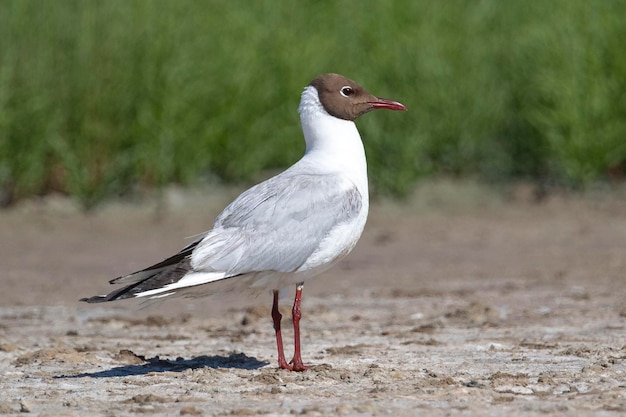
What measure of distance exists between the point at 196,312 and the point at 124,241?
271 centimetres

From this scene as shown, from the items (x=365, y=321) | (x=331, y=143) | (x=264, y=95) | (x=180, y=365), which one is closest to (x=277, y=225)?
(x=331, y=143)

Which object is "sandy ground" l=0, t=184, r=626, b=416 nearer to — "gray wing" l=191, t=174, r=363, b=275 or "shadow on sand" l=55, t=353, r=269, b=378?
"shadow on sand" l=55, t=353, r=269, b=378

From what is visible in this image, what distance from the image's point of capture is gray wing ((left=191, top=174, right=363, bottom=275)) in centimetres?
553

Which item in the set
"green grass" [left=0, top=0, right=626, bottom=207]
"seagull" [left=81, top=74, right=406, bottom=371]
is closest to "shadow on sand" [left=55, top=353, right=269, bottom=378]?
"seagull" [left=81, top=74, right=406, bottom=371]

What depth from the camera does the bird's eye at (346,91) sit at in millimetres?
6217

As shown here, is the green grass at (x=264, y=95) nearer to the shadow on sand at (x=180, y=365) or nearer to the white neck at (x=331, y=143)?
the white neck at (x=331, y=143)

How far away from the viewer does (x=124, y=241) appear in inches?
413

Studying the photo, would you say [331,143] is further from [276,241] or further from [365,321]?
[365,321]

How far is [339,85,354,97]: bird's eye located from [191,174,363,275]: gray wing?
58 centimetres

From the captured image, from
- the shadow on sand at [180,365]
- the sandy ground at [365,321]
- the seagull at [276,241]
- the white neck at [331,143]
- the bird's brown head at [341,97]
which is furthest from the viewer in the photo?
the bird's brown head at [341,97]

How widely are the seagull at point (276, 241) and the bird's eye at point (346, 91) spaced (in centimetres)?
39

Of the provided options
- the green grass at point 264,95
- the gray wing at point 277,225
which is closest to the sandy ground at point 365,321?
the green grass at point 264,95

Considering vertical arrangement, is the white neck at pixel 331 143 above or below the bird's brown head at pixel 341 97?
below

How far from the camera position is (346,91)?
20.5ft
